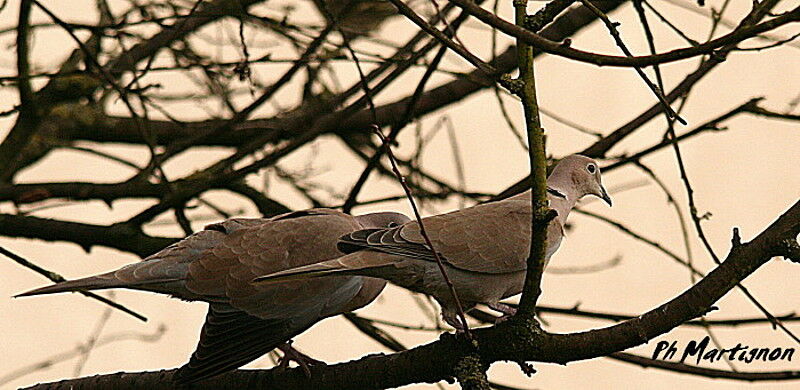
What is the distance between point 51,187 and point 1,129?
0.89 meters

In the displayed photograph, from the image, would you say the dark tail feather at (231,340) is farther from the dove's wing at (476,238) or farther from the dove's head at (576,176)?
the dove's head at (576,176)

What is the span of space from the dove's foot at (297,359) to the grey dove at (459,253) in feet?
0.51

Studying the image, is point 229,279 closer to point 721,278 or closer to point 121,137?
point 721,278

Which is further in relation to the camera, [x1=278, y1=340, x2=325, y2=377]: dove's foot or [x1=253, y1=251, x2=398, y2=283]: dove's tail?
[x1=278, y1=340, x2=325, y2=377]: dove's foot

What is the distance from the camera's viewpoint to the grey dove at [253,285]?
1454 millimetres

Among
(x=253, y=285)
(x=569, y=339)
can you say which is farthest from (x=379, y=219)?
(x=569, y=339)

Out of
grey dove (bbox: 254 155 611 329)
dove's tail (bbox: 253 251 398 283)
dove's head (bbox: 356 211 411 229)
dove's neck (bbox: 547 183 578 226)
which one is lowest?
dove's tail (bbox: 253 251 398 283)

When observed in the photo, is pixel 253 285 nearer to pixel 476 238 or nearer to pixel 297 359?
pixel 297 359

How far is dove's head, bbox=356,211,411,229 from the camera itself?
1672mm

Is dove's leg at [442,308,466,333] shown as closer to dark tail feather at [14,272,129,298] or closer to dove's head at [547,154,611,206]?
dove's head at [547,154,611,206]

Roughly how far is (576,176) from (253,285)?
0.48 m

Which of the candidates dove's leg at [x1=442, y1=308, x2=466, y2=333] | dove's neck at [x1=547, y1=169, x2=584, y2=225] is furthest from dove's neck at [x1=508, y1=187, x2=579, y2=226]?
dove's leg at [x1=442, y1=308, x2=466, y2=333]

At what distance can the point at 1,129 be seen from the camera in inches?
111

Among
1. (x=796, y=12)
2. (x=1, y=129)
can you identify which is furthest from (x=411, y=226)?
(x=1, y=129)
